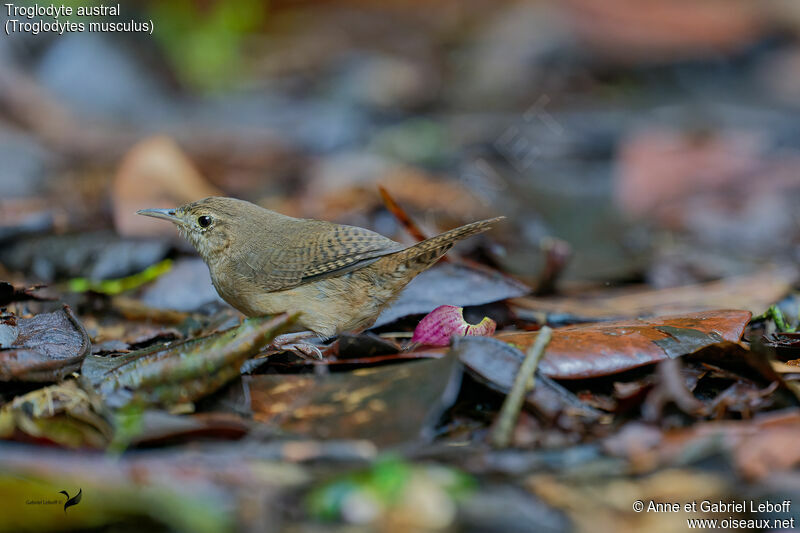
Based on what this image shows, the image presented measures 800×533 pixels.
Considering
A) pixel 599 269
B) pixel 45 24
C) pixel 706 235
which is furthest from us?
pixel 45 24

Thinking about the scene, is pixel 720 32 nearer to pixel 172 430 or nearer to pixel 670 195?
pixel 670 195

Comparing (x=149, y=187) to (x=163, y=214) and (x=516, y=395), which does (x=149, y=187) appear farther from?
(x=516, y=395)

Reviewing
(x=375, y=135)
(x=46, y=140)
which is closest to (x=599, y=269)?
(x=375, y=135)

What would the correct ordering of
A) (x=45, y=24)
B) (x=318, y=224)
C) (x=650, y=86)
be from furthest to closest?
(x=650, y=86) → (x=45, y=24) → (x=318, y=224)

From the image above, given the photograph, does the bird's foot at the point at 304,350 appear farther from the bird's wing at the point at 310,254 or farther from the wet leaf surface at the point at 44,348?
the wet leaf surface at the point at 44,348

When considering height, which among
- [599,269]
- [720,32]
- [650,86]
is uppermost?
[720,32]

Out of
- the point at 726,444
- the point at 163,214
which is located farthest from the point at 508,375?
the point at 163,214

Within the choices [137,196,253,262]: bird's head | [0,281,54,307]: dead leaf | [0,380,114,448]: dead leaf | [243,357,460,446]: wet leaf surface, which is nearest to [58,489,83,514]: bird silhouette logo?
[0,380,114,448]: dead leaf
